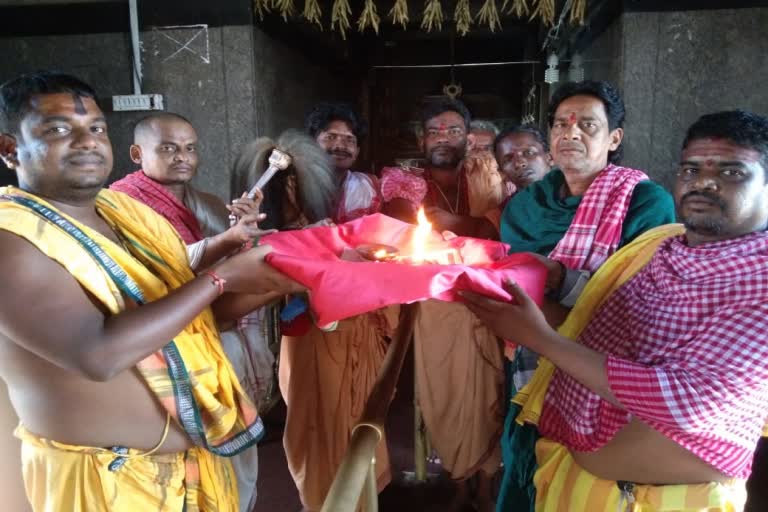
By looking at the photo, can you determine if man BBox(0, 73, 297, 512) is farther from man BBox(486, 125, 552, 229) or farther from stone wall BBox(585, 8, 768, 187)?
stone wall BBox(585, 8, 768, 187)

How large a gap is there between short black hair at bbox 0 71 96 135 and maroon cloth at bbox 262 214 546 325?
0.69 metres

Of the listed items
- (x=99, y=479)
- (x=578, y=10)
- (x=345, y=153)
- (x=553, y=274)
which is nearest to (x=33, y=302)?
(x=99, y=479)

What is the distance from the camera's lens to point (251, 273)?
4.62 ft

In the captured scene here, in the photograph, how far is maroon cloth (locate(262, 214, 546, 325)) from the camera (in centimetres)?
119

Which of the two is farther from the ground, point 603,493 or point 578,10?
point 578,10

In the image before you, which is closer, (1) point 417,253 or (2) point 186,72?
(1) point 417,253

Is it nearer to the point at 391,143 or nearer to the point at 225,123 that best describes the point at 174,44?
the point at 225,123

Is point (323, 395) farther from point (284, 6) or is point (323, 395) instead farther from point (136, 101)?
point (284, 6)

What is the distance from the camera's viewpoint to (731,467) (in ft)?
4.42

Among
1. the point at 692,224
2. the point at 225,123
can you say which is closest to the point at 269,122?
the point at 225,123

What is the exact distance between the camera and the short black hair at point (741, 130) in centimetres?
134

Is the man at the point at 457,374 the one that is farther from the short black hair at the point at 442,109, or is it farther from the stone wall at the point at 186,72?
the stone wall at the point at 186,72

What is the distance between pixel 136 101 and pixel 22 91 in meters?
3.53

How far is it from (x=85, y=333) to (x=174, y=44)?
13.4ft
